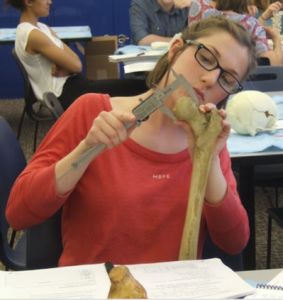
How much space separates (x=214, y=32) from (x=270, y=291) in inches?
22.2

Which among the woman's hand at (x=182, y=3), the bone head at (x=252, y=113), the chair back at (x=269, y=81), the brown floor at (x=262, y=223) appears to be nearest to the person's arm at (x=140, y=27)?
the woman's hand at (x=182, y=3)

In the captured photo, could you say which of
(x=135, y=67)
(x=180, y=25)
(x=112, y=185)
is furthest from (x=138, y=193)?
(x=180, y=25)

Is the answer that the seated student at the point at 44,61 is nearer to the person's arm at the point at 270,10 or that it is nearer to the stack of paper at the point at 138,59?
the stack of paper at the point at 138,59

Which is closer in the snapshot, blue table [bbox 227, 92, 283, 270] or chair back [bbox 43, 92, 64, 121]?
blue table [bbox 227, 92, 283, 270]

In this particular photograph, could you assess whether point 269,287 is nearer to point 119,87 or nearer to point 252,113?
point 252,113

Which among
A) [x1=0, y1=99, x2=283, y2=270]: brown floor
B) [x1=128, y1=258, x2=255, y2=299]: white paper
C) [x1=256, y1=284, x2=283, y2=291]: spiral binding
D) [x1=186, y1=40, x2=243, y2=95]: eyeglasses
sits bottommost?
[x1=0, y1=99, x2=283, y2=270]: brown floor

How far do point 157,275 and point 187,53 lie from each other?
0.48 metres

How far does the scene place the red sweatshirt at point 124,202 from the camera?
111 centimetres

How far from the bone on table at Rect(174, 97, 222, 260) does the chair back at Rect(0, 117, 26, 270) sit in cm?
70

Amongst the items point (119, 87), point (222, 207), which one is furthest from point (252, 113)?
point (119, 87)

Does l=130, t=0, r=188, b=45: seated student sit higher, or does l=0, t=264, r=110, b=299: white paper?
l=0, t=264, r=110, b=299: white paper

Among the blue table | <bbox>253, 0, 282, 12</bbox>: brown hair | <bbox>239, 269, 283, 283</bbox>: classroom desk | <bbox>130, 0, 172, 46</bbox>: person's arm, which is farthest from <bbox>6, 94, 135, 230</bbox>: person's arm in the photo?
<bbox>253, 0, 282, 12</bbox>: brown hair

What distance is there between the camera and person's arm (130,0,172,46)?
390cm

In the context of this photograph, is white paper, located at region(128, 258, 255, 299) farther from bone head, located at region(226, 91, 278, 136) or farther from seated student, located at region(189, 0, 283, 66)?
seated student, located at region(189, 0, 283, 66)
